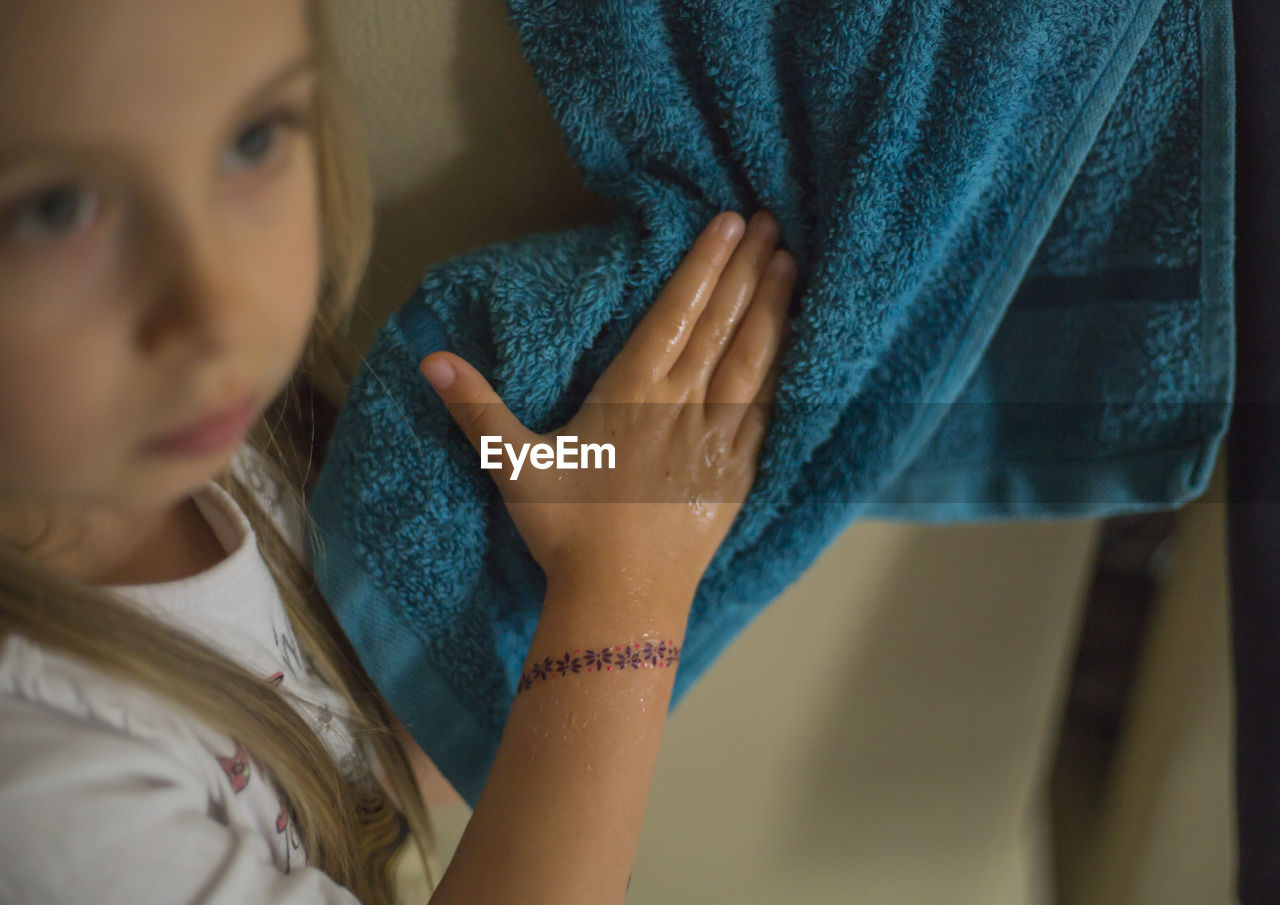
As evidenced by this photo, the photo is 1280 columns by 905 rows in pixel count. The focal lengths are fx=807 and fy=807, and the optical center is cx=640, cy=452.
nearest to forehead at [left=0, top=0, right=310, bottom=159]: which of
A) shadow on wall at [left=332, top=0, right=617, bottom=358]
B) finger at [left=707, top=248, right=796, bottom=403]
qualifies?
shadow on wall at [left=332, top=0, right=617, bottom=358]

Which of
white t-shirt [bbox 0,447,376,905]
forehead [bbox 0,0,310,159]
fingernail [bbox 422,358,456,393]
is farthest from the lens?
fingernail [bbox 422,358,456,393]

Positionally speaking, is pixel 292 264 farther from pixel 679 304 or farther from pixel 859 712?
pixel 859 712

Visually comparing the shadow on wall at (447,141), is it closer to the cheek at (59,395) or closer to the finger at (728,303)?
the finger at (728,303)

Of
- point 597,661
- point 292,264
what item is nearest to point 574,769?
point 597,661

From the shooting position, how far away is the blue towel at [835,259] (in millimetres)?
414

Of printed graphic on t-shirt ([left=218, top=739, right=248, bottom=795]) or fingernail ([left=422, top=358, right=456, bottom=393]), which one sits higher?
fingernail ([left=422, top=358, right=456, bottom=393])

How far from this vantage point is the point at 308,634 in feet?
1.61

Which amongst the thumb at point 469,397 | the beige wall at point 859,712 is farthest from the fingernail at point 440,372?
the beige wall at point 859,712

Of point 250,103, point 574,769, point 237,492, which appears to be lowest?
point 574,769

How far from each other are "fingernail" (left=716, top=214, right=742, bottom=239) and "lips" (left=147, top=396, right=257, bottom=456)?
256mm

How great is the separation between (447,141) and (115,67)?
27 centimetres

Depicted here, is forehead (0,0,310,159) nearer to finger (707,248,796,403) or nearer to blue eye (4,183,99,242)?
blue eye (4,183,99,242)

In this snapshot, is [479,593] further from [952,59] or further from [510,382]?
[952,59]

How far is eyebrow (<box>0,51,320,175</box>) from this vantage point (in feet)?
0.70
